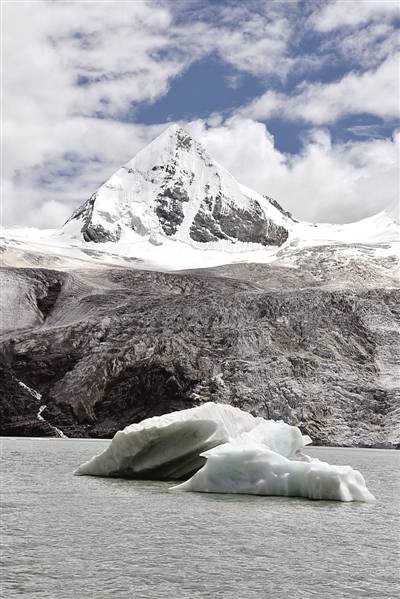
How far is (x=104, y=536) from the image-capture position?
52.3 ft

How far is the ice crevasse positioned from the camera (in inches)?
858

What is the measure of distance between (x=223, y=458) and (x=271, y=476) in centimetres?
140

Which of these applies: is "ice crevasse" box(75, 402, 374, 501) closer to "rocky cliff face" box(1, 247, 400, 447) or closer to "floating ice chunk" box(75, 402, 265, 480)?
"floating ice chunk" box(75, 402, 265, 480)

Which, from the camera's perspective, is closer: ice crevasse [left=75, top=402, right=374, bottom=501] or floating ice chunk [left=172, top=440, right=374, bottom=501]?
floating ice chunk [left=172, top=440, right=374, bottom=501]

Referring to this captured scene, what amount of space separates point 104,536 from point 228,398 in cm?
5901

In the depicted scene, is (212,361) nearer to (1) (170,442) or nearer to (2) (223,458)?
(1) (170,442)

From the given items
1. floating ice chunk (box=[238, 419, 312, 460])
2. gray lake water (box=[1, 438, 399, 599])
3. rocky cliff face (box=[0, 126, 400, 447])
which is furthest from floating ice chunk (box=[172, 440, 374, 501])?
rocky cliff face (box=[0, 126, 400, 447])

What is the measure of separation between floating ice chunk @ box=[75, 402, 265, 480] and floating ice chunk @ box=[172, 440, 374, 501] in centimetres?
266

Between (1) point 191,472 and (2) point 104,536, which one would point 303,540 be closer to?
(2) point 104,536

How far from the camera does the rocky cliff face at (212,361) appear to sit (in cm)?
7381

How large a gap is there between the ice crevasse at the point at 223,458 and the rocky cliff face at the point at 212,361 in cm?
4518

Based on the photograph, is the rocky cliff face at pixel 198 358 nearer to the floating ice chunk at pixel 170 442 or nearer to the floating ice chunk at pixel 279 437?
the floating ice chunk at pixel 170 442

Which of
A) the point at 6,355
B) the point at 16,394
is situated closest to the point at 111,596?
the point at 16,394

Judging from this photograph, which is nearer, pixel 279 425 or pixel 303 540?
pixel 303 540
